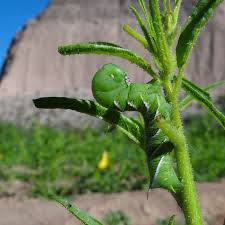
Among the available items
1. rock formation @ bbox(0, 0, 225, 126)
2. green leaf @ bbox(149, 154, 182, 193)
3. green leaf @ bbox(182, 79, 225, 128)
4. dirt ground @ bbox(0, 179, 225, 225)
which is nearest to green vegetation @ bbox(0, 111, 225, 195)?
dirt ground @ bbox(0, 179, 225, 225)

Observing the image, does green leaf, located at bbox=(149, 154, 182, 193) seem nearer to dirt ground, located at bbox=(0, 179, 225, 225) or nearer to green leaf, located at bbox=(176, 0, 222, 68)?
green leaf, located at bbox=(176, 0, 222, 68)

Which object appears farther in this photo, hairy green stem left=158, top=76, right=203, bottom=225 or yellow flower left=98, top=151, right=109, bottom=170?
yellow flower left=98, top=151, right=109, bottom=170

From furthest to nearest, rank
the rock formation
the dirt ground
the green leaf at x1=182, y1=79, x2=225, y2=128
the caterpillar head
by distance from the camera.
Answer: the rock formation, the dirt ground, the green leaf at x1=182, y1=79, x2=225, y2=128, the caterpillar head

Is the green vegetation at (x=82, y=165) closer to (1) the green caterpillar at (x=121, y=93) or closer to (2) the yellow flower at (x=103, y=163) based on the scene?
(2) the yellow flower at (x=103, y=163)

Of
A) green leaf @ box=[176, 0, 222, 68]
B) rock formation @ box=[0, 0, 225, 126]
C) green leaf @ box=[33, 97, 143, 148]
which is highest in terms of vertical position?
rock formation @ box=[0, 0, 225, 126]

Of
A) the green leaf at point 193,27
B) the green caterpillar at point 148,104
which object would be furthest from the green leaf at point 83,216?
the green leaf at point 193,27

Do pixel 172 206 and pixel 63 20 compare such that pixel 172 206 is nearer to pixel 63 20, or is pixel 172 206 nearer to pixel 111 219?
pixel 111 219
